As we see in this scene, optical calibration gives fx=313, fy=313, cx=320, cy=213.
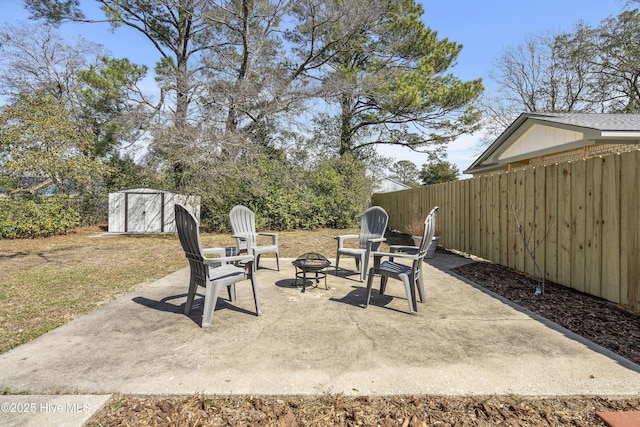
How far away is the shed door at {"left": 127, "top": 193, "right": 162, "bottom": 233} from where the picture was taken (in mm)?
11477

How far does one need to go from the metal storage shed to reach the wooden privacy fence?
10.0 metres

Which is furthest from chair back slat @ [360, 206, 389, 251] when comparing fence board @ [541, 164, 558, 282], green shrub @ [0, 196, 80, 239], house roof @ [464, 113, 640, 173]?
green shrub @ [0, 196, 80, 239]

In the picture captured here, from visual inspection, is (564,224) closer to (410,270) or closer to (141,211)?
(410,270)

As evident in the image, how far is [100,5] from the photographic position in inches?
505

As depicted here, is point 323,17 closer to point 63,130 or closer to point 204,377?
point 63,130

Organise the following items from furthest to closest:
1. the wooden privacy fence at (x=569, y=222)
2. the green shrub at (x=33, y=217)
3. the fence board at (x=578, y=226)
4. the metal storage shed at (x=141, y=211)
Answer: the metal storage shed at (x=141, y=211) → the green shrub at (x=33, y=217) → the fence board at (x=578, y=226) → the wooden privacy fence at (x=569, y=222)

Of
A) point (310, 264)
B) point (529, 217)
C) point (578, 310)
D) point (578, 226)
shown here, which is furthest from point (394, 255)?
point (529, 217)

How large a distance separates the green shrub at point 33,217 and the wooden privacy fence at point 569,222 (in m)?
11.8

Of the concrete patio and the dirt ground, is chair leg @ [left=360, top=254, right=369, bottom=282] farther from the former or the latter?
the dirt ground

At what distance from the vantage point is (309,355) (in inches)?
93.1

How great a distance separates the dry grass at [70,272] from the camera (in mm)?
3232

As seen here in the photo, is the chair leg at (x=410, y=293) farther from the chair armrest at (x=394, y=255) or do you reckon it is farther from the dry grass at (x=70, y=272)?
the dry grass at (x=70, y=272)

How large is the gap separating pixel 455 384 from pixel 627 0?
825 inches

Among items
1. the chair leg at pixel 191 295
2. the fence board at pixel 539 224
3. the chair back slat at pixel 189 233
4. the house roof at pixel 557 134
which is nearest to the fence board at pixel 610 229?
the fence board at pixel 539 224
